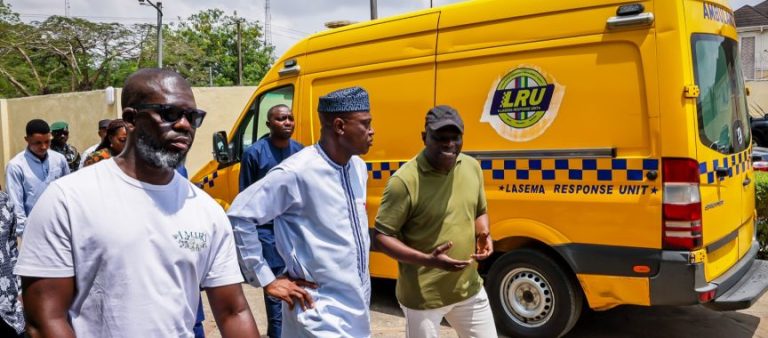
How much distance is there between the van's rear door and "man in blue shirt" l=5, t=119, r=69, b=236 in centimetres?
480

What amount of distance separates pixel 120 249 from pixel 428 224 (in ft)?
5.72

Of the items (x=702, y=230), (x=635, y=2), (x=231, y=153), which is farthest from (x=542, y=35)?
(x=231, y=153)

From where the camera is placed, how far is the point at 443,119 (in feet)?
10.3

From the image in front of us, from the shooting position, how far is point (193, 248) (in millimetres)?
1796

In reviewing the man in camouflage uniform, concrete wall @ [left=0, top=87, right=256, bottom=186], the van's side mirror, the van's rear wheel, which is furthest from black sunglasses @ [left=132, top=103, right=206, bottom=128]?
concrete wall @ [left=0, top=87, right=256, bottom=186]

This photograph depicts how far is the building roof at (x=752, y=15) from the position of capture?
104 ft

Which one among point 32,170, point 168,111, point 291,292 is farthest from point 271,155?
point 168,111

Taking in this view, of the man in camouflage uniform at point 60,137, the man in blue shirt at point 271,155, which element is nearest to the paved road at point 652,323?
the man in blue shirt at point 271,155

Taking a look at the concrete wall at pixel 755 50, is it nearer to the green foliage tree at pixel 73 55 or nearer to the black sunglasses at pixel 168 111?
the green foliage tree at pixel 73 55

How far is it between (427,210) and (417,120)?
6.61ft

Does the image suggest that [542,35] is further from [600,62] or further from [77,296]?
[77,296]

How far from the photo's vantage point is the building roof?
31.7 m

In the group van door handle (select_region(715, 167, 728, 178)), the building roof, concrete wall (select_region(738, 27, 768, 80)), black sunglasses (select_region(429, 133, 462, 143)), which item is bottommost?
van door handle (select_region(715, 167, 728, 178))

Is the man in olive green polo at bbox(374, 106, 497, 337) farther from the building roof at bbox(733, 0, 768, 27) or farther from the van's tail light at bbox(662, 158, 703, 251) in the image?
the building roof at bbox(733, 0, 768, 27)
